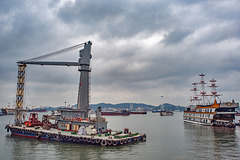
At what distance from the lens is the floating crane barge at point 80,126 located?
36.3 metres

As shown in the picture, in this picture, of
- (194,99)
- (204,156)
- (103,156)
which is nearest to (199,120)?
(194,99)

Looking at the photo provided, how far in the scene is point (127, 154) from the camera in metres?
30.4

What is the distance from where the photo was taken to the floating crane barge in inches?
1429

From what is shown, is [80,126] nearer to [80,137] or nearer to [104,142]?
[80,137]

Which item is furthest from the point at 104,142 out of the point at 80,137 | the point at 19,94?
the point at 19,94

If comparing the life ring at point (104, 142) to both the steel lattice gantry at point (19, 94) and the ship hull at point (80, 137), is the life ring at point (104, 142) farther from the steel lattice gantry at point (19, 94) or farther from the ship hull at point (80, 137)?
the steel lattice gantry at point (19, 94)

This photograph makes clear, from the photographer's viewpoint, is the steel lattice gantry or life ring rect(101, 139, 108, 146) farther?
the steel lattice gantry

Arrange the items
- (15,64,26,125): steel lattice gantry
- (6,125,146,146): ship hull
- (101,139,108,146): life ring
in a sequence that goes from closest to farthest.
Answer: (101,139,108,146): life ring < (6,125,146,146): ship hull < (15,64,26,125): steel lattice gantry

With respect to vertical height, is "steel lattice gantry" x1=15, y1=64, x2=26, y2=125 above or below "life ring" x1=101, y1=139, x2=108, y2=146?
above

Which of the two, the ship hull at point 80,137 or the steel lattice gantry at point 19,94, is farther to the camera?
the steel lattice gantry at point 19,94

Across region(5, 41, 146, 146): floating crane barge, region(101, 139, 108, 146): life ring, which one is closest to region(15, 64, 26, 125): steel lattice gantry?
region(5, 41, 146, 146): floating crane barge

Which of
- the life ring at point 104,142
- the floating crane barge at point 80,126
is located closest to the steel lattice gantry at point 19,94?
the floating crane barge at point 80,126

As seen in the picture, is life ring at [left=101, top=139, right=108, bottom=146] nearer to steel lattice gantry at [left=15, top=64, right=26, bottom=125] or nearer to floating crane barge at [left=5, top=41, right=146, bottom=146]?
floating crane barge at [left=5, top=41, right=146, bottom=146]

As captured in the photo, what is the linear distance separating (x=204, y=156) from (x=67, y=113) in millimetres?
29099
